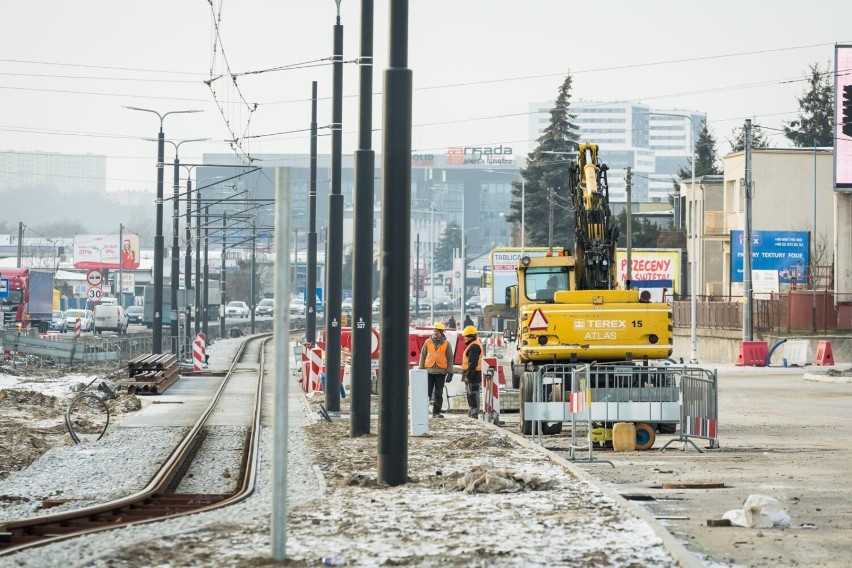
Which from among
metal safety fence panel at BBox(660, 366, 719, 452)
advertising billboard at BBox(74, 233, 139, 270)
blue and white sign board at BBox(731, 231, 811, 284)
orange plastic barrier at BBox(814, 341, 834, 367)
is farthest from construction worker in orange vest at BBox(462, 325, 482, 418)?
advertising billboard at BBox(74, 233, 139, 270)

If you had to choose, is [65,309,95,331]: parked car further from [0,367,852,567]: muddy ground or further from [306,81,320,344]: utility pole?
[0,367,852,567]: muddy ground

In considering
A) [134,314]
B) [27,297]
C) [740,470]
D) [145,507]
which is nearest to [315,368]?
[740,470]

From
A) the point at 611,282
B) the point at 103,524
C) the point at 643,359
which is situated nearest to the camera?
the point at 103,524

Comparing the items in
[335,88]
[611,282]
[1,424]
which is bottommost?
[1,424]

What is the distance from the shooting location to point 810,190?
79875 millimetres

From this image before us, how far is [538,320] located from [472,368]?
66.7 inches

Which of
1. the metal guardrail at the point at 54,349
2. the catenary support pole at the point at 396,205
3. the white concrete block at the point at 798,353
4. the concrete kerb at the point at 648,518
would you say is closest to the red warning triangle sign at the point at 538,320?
the concrete kerb at the point at 648,518


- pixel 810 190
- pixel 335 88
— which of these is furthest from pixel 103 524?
pixel 810 190

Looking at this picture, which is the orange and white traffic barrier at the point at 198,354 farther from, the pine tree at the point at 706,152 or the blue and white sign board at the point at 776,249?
the pine tree at the point at 706,152

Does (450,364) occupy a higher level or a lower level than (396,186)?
lower

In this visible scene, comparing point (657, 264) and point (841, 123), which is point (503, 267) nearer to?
point (657, 264)

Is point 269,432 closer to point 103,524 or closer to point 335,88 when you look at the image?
point 335,88

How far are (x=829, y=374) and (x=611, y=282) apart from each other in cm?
2111

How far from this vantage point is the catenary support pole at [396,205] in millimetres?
15211
